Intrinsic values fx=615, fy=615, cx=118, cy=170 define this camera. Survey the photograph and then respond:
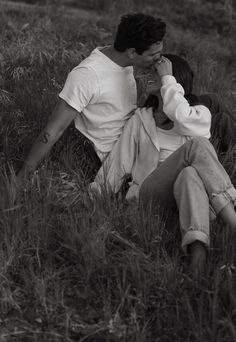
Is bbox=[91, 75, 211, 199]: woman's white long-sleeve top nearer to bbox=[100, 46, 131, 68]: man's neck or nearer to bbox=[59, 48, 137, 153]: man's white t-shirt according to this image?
bbox=[59, 48, 137, 153]: man's white t-shirt

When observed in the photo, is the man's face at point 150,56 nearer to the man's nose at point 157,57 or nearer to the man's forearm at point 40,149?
the man's nose at point 157,57

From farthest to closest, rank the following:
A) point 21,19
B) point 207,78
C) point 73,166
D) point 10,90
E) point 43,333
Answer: point 21,19 → point 207,78 → point 10,90 → point 73,166 → point 43,333

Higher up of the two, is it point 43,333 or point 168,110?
point 168,110

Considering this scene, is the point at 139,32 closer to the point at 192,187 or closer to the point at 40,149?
the point at 40,149

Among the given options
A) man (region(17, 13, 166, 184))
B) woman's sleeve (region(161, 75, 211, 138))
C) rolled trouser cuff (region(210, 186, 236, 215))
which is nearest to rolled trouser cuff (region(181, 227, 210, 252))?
rolled trouser cuff (region(210, 186, 236, 215))

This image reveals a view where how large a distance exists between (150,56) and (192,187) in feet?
2.93

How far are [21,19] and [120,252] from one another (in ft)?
15.2

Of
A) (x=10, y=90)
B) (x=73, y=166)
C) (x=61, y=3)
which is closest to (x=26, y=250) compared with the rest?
(x=73, y=166)

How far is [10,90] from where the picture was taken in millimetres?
4410

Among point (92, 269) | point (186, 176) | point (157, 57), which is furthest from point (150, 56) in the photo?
point (92, 269)

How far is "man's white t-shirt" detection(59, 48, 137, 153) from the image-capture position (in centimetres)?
312

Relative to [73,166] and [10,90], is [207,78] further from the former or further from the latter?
[73,166]

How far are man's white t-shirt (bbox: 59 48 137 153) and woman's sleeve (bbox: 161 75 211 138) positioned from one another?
0.28 metres

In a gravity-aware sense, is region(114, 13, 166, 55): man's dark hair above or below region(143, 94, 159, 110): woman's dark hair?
above
